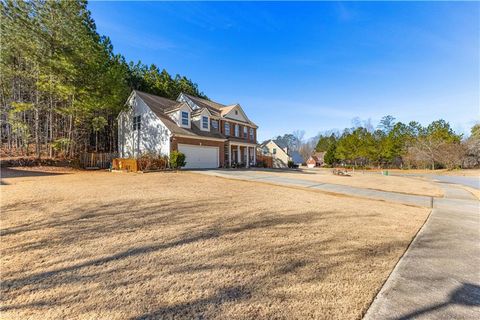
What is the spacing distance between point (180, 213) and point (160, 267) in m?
2.43

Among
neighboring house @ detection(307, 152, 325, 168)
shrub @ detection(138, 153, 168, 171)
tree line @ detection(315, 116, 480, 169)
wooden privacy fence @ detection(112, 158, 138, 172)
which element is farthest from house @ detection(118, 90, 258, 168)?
neighboring house @ detection(307, 152, 325, 168)

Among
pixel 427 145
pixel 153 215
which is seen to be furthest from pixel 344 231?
pixel 427 145

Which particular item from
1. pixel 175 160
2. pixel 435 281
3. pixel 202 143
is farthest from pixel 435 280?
pixel 202 143

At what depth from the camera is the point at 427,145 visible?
37750 mm

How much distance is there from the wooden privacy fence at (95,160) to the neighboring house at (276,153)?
31.1 metres

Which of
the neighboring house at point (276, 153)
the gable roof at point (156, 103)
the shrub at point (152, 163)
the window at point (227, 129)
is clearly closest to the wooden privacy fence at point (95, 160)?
the shrub at point (152, 163)

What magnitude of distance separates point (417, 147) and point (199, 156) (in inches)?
1534

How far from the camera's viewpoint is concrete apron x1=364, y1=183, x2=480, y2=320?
2.30m

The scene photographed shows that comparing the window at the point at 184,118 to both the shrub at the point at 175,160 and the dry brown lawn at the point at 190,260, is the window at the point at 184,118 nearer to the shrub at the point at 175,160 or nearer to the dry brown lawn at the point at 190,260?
the shrub at the point at 175,160

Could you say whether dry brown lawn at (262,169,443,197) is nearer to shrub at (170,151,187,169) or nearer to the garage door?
A: the garage door

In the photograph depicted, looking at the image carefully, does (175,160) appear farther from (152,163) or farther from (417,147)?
(417,147)

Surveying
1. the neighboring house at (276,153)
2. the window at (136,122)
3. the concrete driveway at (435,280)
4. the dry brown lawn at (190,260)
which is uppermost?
the window at (136,122)

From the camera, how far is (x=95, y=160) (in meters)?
18.1

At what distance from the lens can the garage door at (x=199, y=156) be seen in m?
18.6
